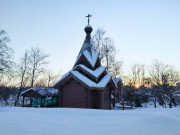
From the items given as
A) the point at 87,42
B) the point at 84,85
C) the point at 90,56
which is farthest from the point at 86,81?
the point at 87,42

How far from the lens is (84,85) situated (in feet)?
68.0

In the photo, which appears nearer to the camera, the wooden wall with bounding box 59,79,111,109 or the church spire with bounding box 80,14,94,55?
the wooden wall with bounding box 59,79,111,109

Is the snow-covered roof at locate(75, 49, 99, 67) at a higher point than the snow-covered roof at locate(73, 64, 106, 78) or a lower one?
higher

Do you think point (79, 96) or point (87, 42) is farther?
point (87, 42)

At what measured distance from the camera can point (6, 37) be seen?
28812 mm

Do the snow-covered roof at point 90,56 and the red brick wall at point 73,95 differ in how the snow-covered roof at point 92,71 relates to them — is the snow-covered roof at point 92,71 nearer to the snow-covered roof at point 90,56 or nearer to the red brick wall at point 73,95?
the snow-covered roof at point 90,56

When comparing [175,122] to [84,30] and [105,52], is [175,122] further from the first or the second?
[105,52]

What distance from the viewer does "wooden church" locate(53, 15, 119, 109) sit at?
21.2m

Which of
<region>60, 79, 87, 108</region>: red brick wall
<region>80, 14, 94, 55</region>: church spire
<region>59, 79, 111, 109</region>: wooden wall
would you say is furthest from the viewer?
<region>80, 14, 94, 55</region>: church spire

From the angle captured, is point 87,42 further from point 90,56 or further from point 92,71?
point 92,71

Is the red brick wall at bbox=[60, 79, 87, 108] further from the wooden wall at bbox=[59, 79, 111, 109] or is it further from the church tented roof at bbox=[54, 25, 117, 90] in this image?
the church tented roof at bbox=[54, 25, 117, 90]

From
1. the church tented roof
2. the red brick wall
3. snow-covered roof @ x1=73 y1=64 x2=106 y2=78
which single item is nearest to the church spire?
the church tented roof

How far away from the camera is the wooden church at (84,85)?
21.2m

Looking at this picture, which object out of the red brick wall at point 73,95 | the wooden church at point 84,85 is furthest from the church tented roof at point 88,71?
the red brick wall at point 73,95
